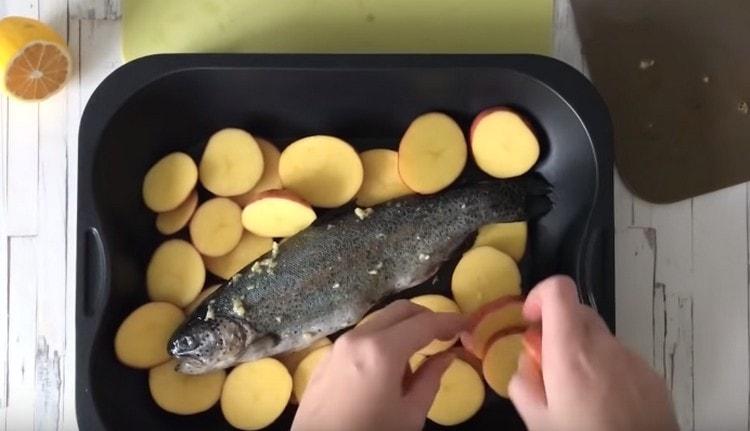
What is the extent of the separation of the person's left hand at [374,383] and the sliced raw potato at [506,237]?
0.21 meters

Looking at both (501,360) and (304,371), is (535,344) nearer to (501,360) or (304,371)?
(501,360)

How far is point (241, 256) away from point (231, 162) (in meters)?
0.10

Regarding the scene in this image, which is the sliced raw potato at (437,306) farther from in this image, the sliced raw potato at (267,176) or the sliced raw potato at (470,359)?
the sliced raw potato at (267,176)

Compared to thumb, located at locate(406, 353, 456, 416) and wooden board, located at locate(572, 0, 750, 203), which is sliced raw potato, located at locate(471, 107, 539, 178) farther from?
thumb, located at locate(406, 353, 456, 416)

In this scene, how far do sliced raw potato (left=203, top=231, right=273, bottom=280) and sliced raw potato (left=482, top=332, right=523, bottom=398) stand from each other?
0.87 ft

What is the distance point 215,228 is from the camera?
985 mm

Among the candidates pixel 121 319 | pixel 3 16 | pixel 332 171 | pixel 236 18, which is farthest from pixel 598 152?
pixel 3 16

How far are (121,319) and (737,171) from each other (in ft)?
2.26

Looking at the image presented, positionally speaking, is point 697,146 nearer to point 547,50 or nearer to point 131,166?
point 547,50

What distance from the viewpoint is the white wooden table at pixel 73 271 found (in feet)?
3.28

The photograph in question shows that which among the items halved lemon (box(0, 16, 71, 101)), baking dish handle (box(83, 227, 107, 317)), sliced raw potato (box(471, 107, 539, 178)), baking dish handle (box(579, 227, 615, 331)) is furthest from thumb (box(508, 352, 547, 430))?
halved lemon (box(0, 16, 71, 101))

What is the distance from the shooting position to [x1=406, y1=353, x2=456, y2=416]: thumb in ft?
2.42

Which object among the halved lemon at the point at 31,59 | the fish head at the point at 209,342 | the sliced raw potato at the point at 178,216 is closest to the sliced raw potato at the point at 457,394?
the fish head at the point at 209,342

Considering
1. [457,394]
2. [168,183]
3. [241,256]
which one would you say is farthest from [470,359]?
[168,183]
